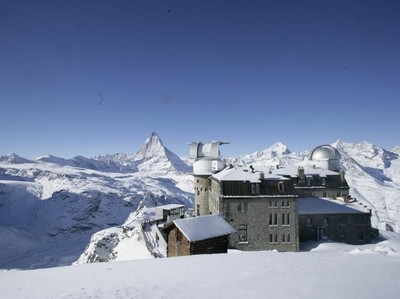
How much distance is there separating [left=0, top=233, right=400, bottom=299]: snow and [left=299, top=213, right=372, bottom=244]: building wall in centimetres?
2686

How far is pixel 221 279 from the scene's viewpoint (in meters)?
12.8

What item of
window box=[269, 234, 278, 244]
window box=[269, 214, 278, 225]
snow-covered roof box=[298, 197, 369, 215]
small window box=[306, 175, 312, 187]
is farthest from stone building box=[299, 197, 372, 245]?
small window box=[306, 175, 312, 187]

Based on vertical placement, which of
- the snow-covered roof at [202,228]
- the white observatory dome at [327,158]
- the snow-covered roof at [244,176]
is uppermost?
the white observatory dome at [327,158]

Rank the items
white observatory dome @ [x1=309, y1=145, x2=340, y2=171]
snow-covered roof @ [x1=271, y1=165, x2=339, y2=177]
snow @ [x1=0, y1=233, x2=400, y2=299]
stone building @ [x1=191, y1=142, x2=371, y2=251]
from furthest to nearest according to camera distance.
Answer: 1. white observatory dome @ [x1=309, y1=145, x2=340, y2=171]
2. snow-covered roof @ [x1=271, y1=165, x2=339, y2=177]
3. stone building @ [x1=191, y1=142, x2=371, y2=251]
4. snow @ [x1=0, y1=233, x2=400, y2=299]

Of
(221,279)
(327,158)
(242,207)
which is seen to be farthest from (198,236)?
(327,158)

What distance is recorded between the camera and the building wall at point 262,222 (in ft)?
121

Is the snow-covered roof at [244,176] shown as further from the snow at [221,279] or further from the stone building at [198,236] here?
the snow at [221,279]

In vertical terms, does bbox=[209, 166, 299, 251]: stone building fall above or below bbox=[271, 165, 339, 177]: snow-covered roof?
below

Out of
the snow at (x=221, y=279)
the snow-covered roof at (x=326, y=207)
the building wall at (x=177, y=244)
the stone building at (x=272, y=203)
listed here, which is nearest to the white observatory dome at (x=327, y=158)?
the stone building at (x=272, y=203)

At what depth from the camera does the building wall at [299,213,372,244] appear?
42.7 metres

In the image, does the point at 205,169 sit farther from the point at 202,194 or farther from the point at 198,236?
the point at 198,236

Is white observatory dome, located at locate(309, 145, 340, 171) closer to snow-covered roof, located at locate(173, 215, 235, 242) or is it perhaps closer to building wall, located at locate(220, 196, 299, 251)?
building wall, located at locate(220, 196, 299, 251)

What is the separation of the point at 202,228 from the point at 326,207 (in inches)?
1022

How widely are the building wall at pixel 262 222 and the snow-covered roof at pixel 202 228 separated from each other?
358 inches
